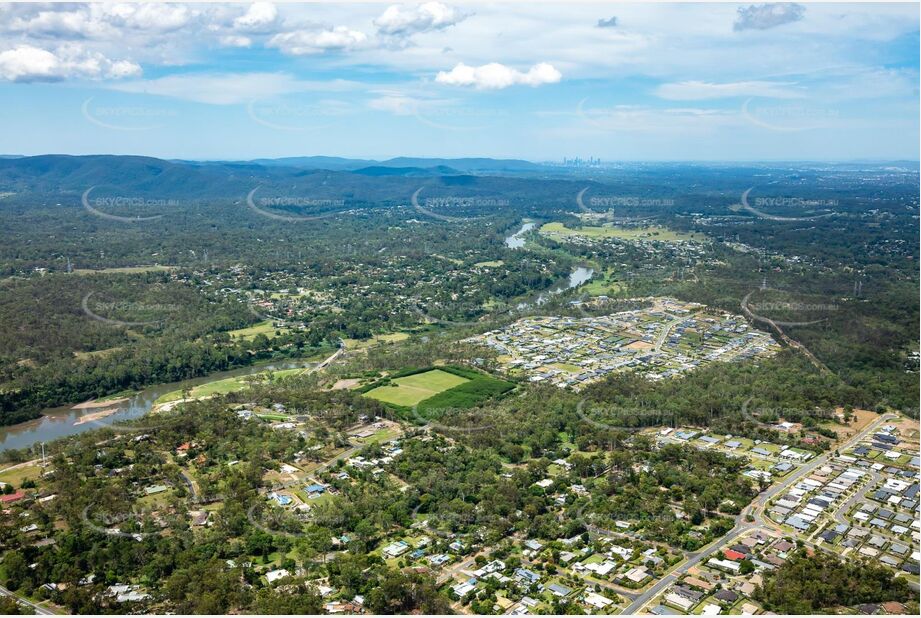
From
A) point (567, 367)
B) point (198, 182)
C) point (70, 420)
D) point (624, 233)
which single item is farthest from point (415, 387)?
point (198, 182)

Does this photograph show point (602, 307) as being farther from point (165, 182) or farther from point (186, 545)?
point (165, 182)

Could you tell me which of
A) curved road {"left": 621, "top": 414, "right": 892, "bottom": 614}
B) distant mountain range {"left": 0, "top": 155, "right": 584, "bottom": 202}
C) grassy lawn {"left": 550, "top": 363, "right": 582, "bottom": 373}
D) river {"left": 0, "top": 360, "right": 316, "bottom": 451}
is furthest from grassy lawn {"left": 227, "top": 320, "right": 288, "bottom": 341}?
distant mountain range {"left": 0, "top": 155, "right": 584, "bottom": 202}

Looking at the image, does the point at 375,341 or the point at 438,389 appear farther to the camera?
the point at 375,341

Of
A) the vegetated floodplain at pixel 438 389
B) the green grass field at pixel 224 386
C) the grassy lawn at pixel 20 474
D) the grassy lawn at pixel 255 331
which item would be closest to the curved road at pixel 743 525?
the vegetated floodplain at pixel 438 389

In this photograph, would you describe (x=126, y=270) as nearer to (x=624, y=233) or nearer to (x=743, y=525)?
(x=624, y=233)

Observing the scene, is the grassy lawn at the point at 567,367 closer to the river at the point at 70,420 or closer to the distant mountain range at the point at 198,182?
the river at the point at 70,420
